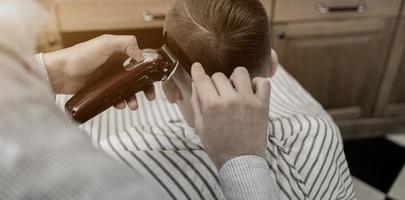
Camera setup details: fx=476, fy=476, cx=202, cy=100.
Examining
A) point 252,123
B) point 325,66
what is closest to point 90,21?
point 252,123

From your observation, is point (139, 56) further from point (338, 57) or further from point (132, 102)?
point (338, 57)

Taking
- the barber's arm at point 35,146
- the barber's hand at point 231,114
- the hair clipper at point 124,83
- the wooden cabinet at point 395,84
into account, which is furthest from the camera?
the wooden cabinet at point 395,84

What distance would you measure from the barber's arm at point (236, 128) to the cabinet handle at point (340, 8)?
3.55 feet

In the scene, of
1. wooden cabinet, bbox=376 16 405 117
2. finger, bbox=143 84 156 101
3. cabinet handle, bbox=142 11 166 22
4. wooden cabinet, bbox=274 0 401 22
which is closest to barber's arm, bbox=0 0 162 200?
finger, bbox=143 84 156 101

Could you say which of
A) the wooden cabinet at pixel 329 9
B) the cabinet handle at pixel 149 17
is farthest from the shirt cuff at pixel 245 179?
the wooden cabinet at pixel 329 9

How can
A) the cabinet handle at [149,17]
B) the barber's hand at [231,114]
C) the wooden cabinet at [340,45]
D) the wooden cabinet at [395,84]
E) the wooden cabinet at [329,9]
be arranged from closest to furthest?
the barber's hand at [231,114]
the cabinet handle at [149,17]
the wooden cabinet at [340,45]
the wooden cabinet at [329,9]
the wooden cabinet at [395,84]

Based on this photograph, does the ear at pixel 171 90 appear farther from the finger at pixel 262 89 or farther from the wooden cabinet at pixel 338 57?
the wooden cabinet at pixel 338 57

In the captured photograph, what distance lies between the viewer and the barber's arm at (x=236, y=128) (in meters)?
0.73

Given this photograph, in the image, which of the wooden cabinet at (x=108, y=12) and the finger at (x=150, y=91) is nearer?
the finger at (x=150, y=91)

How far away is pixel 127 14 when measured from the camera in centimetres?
152

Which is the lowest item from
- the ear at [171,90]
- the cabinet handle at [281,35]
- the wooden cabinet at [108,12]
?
the cabinet handle at [281,35]

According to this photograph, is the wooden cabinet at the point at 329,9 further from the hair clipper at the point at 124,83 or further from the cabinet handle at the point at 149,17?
the hair clipper at the point at 124,83

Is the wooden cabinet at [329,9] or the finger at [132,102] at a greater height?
the finger at [132,102]

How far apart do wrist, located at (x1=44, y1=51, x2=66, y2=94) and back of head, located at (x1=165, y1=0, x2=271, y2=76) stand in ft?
0.76
